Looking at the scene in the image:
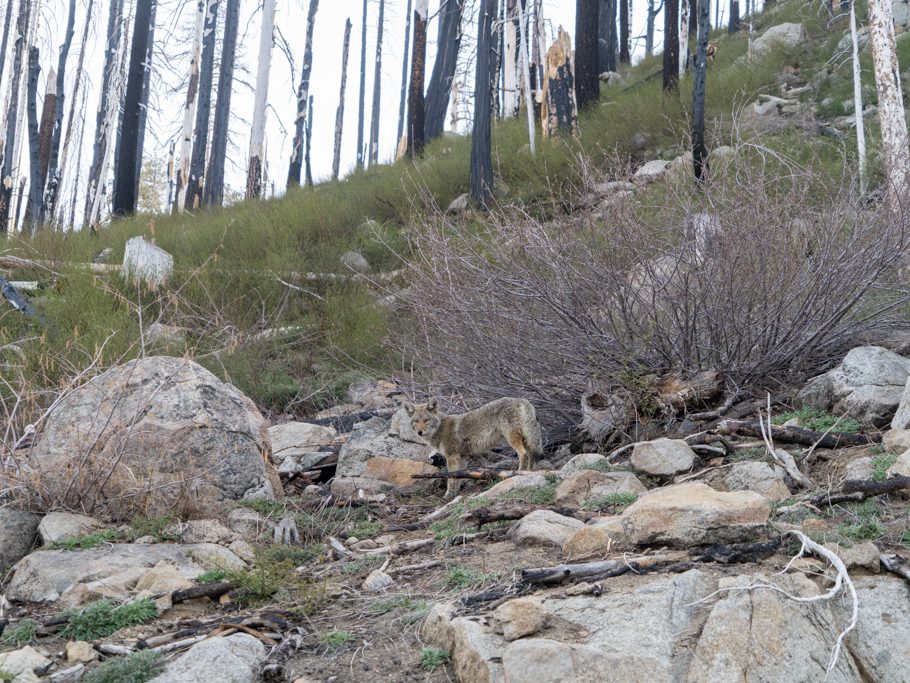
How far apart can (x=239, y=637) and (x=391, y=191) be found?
43.4ft

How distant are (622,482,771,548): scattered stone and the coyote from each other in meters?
2.55

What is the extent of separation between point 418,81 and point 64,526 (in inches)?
701

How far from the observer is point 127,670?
10.8 ft

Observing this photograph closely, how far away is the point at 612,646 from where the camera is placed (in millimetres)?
3078

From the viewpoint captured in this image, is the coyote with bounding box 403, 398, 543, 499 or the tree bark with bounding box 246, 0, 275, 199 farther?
the tree bark with bounding box 246, 0, 275, 199

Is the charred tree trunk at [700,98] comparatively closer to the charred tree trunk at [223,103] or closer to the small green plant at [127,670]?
the small green plant at [127,670]

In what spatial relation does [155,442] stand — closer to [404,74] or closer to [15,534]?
[15,534]

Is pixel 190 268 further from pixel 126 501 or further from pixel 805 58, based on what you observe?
pixel 805 58

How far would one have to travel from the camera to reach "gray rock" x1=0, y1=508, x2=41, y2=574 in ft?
16.5

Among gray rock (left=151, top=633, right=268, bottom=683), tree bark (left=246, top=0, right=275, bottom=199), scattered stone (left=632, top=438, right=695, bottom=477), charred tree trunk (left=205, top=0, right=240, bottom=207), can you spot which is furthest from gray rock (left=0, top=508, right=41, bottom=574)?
charred tree trunk (left=205, top=0, right=240, bottom=207)

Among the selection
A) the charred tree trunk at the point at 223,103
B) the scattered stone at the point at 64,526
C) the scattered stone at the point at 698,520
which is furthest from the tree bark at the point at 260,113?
the scattered stone at the point at 698,520

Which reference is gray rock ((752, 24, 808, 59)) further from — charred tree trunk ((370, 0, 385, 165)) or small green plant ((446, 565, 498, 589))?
charred tree trunk ((370, 0, 385, 165))

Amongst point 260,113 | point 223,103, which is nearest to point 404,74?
point 223,103

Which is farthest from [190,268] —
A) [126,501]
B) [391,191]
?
[126,501]
